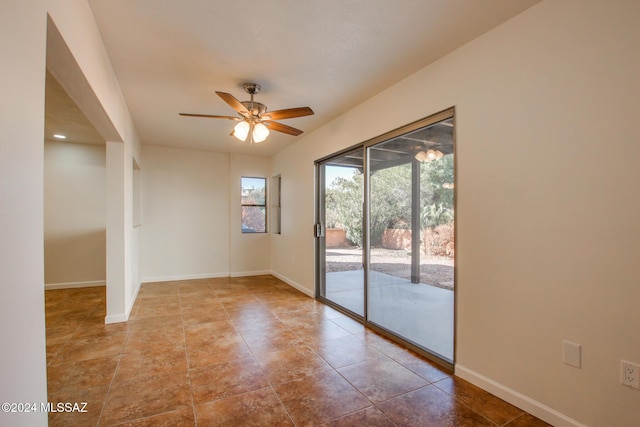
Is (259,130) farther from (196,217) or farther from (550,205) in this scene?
(196,217)

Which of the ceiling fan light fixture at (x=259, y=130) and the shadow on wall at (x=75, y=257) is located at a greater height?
the ceiling fan light fixture at (x=259, y=130)

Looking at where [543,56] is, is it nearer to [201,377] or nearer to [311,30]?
[311,30]

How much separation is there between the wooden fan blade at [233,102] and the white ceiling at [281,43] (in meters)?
0.31

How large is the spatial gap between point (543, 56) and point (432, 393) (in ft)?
7.80

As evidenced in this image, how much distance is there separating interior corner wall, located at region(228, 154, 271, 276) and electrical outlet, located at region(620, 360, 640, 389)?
5812 mm

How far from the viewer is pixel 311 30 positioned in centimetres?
221

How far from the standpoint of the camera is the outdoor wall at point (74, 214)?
523cm

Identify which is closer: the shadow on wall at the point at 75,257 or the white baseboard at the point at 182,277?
the shadow on wall at the point at 75,257

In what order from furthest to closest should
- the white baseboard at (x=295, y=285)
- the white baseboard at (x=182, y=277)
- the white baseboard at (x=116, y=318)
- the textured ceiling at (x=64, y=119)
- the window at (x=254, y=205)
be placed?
the window at (x=254, y=205)
the white baseboard at (x=182, y=277)
the white baseboard at (x=295, y=285)
the white baseboard at (x=116, y=318)
the textured ceiling at (x=64, y=119)

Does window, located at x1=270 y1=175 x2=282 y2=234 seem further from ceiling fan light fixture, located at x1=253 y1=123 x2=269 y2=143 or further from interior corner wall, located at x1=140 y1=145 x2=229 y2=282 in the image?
ceiling fan light fixture, located at x1=253 y1=123 x2=269 y2=143

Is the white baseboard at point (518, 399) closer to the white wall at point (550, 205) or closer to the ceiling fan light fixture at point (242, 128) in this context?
the white wall at point (550, 205)

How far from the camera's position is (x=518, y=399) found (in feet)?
6.61

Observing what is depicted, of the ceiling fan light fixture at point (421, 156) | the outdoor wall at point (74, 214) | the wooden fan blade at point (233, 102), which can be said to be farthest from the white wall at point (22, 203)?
the outdoor wall at point (74, 214)

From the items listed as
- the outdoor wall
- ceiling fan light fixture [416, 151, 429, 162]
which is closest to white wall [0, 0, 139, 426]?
ceiling fan light fixture [416, 151, 429, 162]
